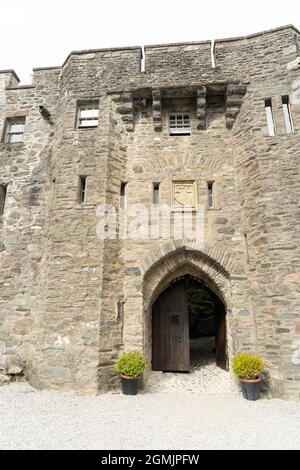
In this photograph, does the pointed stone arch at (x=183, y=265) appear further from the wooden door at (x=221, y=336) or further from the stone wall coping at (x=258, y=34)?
the stone wall coping at (x=258, y=34)

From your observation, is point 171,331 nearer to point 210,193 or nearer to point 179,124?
point 210,193

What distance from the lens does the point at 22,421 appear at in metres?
4.21

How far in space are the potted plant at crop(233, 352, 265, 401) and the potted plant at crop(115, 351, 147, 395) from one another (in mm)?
2016

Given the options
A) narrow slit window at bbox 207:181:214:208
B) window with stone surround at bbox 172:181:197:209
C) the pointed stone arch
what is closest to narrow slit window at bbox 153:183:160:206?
window with stone surround at bbox 172:181:197:209

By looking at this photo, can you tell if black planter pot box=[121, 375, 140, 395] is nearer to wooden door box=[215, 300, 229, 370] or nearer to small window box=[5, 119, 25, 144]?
wooden door box=[215, 300, 229, 370]

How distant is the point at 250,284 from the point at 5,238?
677 centimetres

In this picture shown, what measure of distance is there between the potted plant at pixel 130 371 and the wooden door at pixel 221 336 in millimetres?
2726

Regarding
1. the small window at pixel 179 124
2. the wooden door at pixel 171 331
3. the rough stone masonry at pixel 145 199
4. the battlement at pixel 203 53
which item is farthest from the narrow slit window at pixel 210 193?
the battlement at pixel 203 53

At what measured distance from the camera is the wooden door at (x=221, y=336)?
23.9ft

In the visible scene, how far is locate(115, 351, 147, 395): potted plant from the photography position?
5.54m

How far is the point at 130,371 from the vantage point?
5.54 m

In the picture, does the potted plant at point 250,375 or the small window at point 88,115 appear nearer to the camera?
the potted plant at point 250,375
